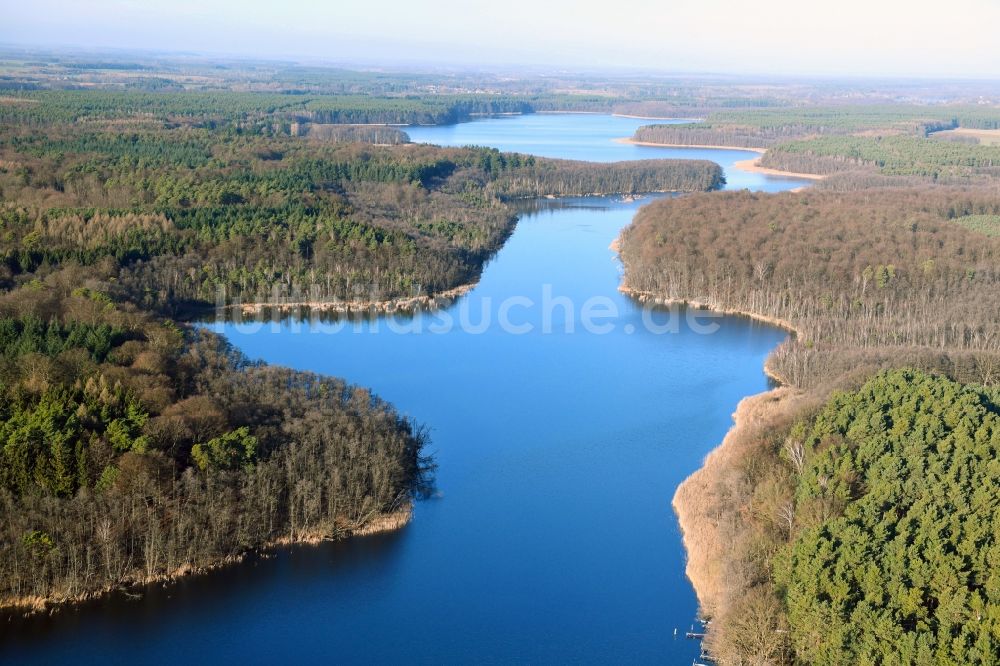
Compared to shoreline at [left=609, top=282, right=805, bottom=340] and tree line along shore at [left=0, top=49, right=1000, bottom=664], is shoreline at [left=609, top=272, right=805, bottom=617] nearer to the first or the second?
tree line along shore at [left=0, top=49, right=1000, bottom=664]

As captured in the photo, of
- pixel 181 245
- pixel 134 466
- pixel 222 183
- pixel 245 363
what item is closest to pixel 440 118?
pixel 222 183

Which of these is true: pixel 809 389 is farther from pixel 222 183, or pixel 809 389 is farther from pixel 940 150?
pixel 940 150

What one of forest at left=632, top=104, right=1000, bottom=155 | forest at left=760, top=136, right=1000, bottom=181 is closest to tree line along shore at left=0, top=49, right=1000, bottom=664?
forest at left=760, top=136, right=1000, bottom=181

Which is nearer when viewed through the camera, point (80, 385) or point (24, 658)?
point (24, 658)

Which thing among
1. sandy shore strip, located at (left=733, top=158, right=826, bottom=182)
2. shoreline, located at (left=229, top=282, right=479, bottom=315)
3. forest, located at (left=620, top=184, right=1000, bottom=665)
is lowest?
shoreline, located at (left=229, top=282, right=479, bottom=315)

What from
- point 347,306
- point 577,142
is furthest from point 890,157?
point 347,306

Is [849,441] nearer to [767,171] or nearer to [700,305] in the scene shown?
[700,305]

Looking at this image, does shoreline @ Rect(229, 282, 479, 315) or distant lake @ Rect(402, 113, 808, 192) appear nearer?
shoreline @ Rect(229, 282, 479, 315)
